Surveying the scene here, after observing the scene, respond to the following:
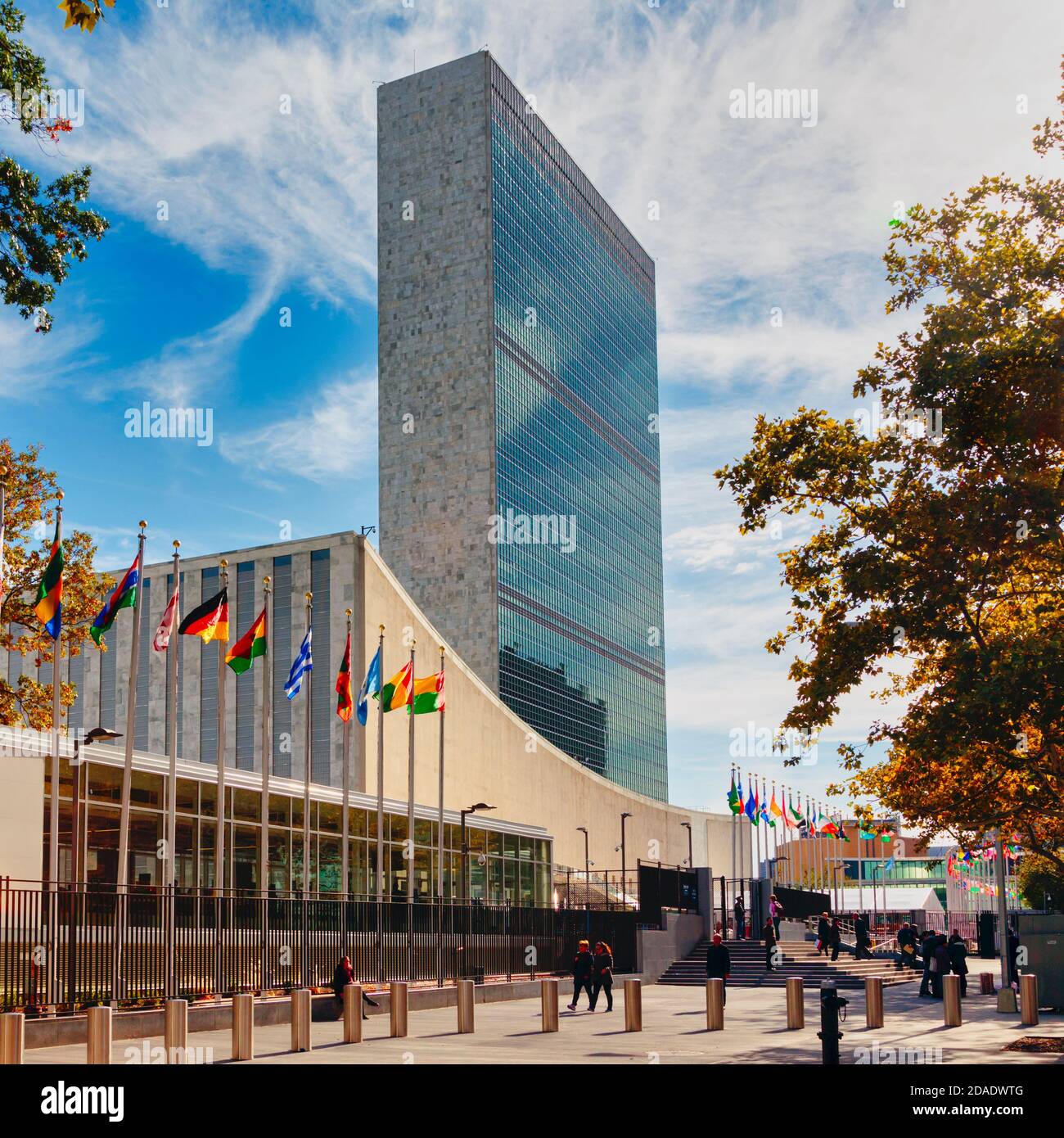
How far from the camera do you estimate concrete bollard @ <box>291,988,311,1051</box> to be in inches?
804

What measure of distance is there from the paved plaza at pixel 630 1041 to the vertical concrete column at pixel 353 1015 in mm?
279

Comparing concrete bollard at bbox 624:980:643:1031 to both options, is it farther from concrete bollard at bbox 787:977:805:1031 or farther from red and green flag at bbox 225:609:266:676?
red and green flag at bbox 225:609:266:676

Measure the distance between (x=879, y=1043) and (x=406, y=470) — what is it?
383 ft

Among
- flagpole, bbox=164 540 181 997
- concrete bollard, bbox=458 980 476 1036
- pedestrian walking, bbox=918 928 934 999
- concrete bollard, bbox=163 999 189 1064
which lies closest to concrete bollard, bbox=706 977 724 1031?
concrete bollard, bbox=458 980 476 1036

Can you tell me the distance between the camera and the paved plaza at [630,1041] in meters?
19.0

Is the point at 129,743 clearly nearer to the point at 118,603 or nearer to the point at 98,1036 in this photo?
the point at 118,603

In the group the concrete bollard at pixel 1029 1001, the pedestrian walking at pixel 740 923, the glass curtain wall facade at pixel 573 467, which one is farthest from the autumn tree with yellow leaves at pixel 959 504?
the glass curtain wall facade at pixel 573 467

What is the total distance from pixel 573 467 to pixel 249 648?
119 metres

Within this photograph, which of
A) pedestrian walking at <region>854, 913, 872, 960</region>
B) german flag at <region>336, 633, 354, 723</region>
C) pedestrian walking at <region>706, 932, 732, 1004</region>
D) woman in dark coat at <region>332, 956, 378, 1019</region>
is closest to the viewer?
woman in dark coat at <region>332, 956, 378, 1019</region>

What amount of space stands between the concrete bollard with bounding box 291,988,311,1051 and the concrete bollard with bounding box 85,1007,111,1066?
16.3ft

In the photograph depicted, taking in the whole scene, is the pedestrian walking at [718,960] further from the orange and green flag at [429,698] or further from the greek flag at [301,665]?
the greek flag at [301,665]

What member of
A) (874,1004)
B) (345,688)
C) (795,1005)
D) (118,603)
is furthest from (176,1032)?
(345,688)

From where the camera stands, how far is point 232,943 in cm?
2648
